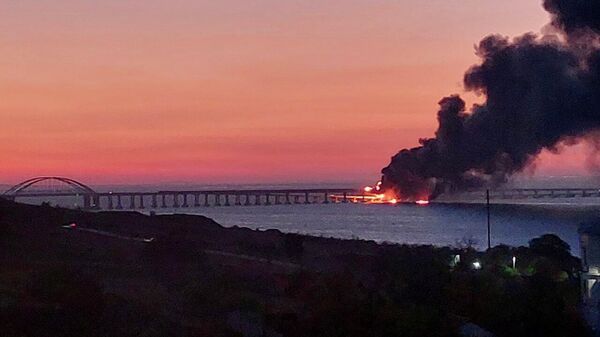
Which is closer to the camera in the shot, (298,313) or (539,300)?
(298,313)

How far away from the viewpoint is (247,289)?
2153 cm

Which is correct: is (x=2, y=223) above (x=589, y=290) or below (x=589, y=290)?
above

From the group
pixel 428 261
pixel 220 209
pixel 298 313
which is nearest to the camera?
pixel 298 313

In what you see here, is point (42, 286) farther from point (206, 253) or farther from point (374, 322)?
point (206, 253)

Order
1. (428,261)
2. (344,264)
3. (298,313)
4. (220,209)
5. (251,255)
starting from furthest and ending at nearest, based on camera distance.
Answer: (220,209)
(251,255)
(344,264)
(428,261)
(298,313)

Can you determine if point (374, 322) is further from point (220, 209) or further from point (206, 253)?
point (220, 209)

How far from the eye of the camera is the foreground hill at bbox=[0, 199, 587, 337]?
55.6 ft

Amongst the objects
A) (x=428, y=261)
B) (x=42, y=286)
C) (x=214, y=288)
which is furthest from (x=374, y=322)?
(x=428, y=261)

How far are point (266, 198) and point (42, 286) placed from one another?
127 metres

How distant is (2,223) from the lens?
2725 centimetres

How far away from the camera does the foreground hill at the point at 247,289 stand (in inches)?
667

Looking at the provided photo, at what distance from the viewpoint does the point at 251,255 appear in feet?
102

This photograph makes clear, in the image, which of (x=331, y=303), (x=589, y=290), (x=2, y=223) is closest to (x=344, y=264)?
(x=589, y=290)

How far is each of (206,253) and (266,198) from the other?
383ft
